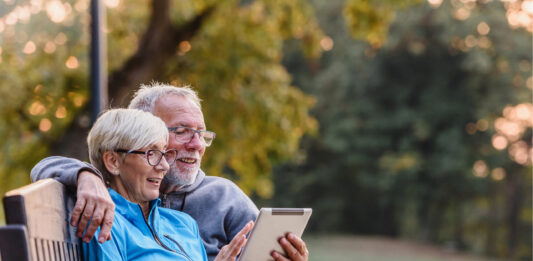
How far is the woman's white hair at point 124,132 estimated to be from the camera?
2666mm

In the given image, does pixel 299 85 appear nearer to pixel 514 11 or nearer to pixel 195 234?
pixel 514 11

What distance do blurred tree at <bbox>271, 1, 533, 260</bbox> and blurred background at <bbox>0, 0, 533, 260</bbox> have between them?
0.21ft

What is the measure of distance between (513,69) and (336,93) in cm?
773

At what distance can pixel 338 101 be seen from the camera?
104ft

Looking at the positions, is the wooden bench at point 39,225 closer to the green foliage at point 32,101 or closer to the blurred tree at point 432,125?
the green foliage at point 32,101

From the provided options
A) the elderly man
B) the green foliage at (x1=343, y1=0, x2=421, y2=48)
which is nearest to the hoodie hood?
the elderly man

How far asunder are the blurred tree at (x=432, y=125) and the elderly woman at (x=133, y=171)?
960 inches

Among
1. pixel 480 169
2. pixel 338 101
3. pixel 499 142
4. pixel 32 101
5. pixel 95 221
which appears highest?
pixel 338 101

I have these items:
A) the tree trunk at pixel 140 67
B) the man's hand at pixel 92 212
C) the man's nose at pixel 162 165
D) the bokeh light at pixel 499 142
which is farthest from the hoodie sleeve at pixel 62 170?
the bokeh light at pixel 499 142

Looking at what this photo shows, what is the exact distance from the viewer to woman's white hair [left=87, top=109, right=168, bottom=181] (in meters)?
2.67

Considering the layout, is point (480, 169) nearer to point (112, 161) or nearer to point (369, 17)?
point (369, 17)

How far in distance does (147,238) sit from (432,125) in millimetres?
27853

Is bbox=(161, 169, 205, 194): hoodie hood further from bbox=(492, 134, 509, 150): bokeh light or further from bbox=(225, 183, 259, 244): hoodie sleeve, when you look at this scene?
bbox=(492, 134, 509, 150): bokeh light

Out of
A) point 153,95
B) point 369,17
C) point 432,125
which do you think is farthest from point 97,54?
point 432,125
